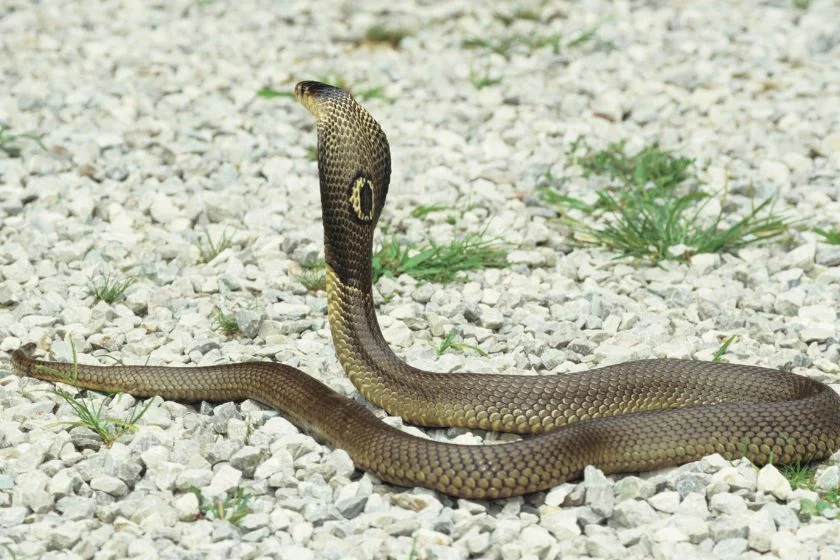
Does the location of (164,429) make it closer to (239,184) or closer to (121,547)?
(121,547)

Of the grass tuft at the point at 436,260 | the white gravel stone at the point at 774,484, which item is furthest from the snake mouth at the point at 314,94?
the white gravel stone at the point at 774,484

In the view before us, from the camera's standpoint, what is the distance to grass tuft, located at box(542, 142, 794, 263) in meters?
7.20

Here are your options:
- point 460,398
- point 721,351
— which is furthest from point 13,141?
point 721,351

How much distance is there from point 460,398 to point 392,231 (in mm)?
2281

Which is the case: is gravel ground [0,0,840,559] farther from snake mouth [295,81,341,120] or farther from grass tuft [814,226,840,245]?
snake mouth [295,81,341,120]

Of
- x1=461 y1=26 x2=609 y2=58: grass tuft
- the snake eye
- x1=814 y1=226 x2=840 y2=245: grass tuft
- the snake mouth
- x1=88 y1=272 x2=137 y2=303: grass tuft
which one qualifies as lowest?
x1=88 y1=272 x2=137 y2=303: grass tuft

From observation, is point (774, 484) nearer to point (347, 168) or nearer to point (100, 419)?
point (347, 168)

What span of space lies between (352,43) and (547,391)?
5.50 metres

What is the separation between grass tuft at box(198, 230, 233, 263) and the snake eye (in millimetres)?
1901

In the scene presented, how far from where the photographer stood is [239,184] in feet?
26.2

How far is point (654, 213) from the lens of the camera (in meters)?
7.38

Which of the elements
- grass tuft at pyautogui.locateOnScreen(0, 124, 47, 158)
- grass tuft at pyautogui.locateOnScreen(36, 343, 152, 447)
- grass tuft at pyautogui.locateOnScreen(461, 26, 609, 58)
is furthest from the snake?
grass tuft at pyautogui.locateOnScreen(461, 26, 609, 58)

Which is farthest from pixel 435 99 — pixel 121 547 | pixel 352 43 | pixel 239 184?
pixel 121 547

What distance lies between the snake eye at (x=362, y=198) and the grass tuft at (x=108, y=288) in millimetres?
1758
